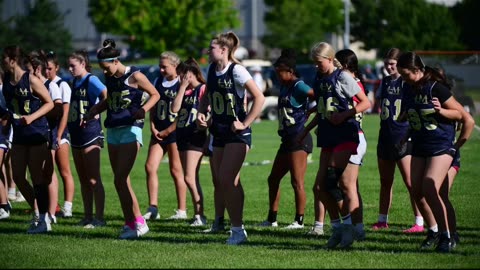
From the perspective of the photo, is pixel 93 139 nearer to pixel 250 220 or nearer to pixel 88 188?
pixel 88 188

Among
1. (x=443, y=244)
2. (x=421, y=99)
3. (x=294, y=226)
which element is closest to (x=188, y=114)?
(x=294, y=226)

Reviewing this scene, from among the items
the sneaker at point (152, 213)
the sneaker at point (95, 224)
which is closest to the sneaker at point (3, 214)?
the sneaker at point (95, 224)

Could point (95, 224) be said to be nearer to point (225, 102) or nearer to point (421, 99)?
point (225, 102)

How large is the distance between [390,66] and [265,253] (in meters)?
3.25

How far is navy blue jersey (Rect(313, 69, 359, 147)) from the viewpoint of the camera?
10.7 metres

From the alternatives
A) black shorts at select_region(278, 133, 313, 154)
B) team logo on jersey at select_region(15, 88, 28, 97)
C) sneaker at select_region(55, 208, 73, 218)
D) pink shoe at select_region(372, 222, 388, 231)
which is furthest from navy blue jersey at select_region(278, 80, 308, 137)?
sneaker at select_region(55, 208, 73, 218)

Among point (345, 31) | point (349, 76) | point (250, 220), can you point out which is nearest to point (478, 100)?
point (250, 220)

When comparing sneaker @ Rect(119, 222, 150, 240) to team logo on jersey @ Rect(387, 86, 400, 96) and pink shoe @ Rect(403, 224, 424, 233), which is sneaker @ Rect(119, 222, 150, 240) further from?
team logo on jersey @ Rect(387, 86, 400, 96)

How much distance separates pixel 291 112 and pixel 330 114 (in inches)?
74.8

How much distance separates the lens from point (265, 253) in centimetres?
1040

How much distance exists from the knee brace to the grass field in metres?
0.56

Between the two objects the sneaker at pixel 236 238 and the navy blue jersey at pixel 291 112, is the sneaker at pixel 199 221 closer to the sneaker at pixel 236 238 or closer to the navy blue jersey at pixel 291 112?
the navy blue jersey at pixel 291 112

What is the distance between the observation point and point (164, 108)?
14141 millimetres

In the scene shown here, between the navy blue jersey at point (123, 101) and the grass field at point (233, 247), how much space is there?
4.27 feet
